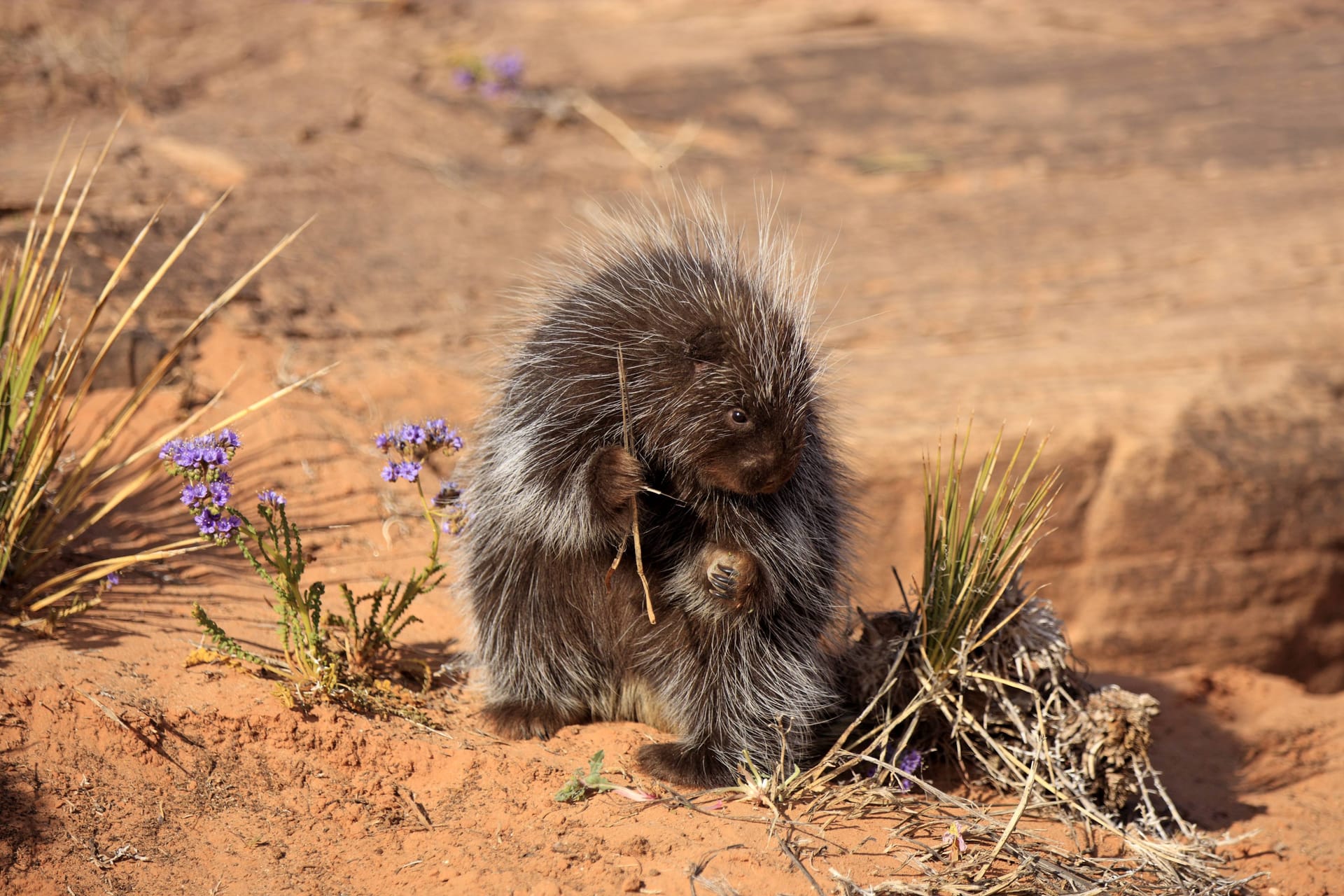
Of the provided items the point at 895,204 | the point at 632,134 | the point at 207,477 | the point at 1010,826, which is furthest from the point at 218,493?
the point at 632,134

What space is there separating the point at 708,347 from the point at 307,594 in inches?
57.6

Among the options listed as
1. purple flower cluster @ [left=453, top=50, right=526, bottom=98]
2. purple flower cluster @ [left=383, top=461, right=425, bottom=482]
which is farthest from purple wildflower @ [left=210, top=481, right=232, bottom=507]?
purple flower cluster @ [left=453, top=50, right=526, bottom=98]

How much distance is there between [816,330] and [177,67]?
8421 mm

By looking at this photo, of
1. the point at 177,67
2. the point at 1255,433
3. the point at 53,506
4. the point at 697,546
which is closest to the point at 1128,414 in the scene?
the point at 1255,433

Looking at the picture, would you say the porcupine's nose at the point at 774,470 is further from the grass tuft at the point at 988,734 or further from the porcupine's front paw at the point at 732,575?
the grass tuft at the point at 988,734

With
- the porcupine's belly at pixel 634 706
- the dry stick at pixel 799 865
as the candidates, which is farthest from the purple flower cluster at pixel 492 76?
the dry stick at pixel 799 865

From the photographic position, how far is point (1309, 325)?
7.12 meters

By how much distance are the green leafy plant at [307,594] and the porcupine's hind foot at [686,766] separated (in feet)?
2.50

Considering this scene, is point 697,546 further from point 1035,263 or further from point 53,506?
point 1035,263

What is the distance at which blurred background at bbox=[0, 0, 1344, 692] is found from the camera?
6.04 metres

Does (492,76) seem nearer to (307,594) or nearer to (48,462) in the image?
(48,462)

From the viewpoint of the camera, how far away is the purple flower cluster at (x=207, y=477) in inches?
128

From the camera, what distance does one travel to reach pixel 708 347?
3.41 meters

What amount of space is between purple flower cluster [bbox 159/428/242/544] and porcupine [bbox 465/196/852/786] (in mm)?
816
